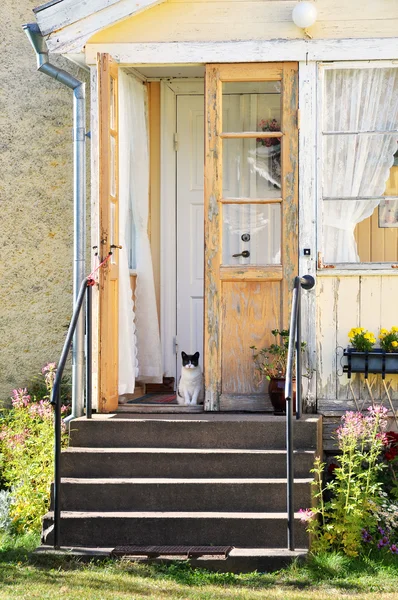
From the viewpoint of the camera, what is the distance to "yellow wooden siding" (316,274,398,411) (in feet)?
21.5

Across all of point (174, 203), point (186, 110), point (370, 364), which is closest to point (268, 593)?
point (370, 364)

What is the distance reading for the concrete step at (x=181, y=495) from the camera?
5586 mm

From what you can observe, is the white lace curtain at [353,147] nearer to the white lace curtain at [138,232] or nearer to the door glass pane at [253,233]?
the door glass pane at [253,233]

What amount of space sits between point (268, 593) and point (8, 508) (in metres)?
2.13

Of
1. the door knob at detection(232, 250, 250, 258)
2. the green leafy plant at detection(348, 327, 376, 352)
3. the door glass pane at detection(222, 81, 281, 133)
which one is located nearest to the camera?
the green leafy plant at detection(348, 327, 376, 352)

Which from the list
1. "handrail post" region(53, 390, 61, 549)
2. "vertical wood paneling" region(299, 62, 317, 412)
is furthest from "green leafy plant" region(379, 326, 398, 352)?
"handrail post" region(53, 390, 61, 549)

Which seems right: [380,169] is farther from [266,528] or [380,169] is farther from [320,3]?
[266,528]

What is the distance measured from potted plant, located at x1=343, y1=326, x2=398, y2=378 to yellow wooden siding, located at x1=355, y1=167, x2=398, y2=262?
0.79m

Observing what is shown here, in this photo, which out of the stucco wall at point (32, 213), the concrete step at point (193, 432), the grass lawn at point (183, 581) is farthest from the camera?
the stucco wall at point (32, 213)

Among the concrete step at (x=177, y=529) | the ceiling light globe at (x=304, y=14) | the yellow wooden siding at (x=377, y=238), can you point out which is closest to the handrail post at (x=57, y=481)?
the concrete step at (x=177, y=529)

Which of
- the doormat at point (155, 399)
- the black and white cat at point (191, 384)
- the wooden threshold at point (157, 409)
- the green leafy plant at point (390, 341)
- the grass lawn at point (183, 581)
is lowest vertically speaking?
the grass lawn at point (183, 581)

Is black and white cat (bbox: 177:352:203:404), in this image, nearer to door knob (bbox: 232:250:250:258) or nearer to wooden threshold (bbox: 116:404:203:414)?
wooden threshold (bbox: 116:404:203:414)

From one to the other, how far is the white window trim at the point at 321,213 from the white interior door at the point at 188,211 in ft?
5.31

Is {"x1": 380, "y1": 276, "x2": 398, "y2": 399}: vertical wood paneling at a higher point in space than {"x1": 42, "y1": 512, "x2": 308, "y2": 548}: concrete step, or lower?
higher
